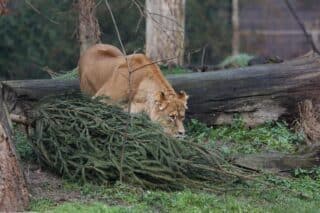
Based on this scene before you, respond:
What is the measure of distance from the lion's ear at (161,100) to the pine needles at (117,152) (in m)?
0.98

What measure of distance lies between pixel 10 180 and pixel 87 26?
6630mm

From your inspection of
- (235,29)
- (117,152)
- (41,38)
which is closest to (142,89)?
(117,152)

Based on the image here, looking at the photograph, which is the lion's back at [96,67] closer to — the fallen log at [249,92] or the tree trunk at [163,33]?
the fallen log at [249,92]

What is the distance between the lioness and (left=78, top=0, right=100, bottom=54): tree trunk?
7.15 ft

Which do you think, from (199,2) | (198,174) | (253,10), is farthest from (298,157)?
(253,10)

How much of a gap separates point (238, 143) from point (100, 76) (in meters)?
1.89

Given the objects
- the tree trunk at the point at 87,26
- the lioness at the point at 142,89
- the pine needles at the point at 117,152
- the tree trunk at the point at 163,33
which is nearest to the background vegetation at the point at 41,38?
the tree trunk at the point at 163,33

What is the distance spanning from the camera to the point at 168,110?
1103 cm

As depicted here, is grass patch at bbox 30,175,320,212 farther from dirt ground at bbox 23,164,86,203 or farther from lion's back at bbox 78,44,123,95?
lion's back at bbox 78,44,123,95

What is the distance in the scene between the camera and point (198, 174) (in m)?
9.61

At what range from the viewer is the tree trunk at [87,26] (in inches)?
560

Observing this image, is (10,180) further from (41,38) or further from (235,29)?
(235,29)

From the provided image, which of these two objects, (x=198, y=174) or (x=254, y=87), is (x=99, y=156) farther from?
(x=254, y=87)

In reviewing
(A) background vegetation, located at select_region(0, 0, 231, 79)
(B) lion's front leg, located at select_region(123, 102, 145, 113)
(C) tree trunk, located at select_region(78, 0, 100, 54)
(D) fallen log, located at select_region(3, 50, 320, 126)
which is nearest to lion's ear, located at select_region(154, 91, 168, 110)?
(B) lion's front leg, located at select_region(123, 102, 145, 113)
